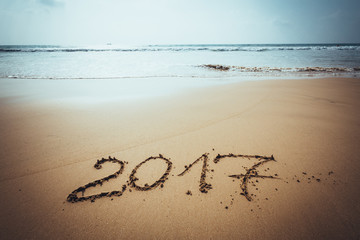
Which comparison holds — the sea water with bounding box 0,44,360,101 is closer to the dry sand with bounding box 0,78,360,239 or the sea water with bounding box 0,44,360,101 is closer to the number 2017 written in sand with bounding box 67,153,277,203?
the dry sand with bounding box 0,78,360,239

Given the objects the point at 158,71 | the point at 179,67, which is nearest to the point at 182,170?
Answer: the point at 158,71

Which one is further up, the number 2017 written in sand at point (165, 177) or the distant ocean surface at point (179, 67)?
the distant ocean surface at point (179, 67)

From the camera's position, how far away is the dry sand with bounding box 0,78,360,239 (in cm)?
152

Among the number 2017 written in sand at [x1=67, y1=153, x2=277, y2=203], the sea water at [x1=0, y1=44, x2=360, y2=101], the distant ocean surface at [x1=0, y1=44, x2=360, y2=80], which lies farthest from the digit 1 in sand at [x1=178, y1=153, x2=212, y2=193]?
the distant ocean surface at [x1=0, y1=44, x2=360, y2=80]

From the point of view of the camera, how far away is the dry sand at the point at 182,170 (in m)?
1.52

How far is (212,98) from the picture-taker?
461 centimetres

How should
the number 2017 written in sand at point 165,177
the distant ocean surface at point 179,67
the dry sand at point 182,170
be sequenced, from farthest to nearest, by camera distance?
1. the distant ocean surface at point 179,67
2. the number 2017 written in sand at point 165,177
3. the dry sand at point 182,170

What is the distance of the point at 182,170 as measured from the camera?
6.98 feet

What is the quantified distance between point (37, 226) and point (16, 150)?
1528 millimetres

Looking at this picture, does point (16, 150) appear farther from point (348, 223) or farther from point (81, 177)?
point (348, 223)

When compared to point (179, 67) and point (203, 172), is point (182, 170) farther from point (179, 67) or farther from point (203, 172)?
point (179, 67)

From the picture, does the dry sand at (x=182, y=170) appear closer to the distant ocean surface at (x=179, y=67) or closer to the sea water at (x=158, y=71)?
the sea water at (x=158, y=71)

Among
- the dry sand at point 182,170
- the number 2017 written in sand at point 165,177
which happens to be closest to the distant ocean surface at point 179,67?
the dry sand at point 182,170

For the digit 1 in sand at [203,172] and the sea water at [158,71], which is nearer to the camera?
the digit 1 in sand at [203,172]
